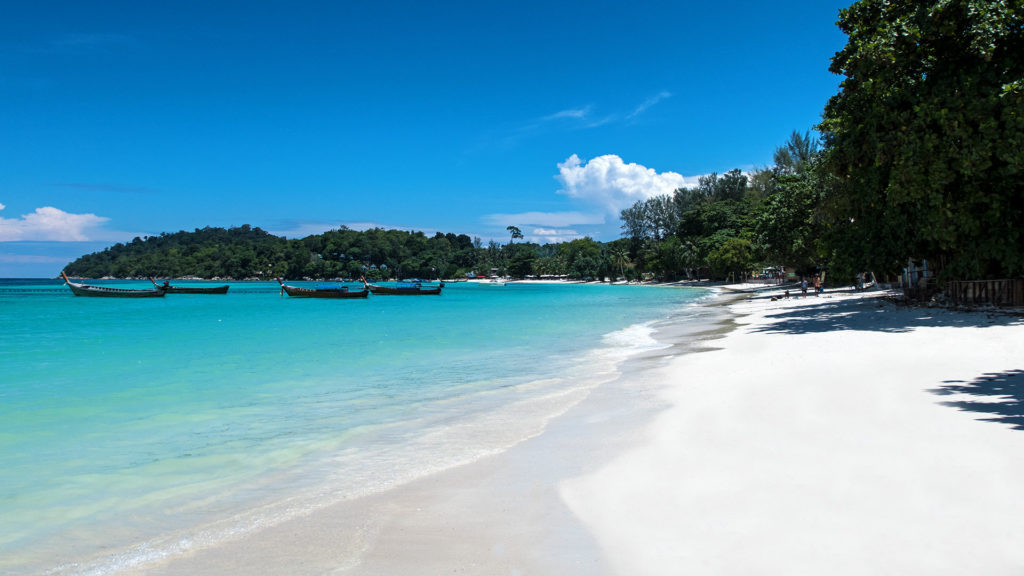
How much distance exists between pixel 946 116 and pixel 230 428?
1686cm

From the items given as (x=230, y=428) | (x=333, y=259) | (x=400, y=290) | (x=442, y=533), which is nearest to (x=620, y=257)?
(x=400, y=290)

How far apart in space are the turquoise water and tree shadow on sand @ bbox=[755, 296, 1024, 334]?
4765 mm

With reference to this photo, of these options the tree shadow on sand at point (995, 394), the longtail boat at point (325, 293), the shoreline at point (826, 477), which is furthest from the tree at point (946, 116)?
the longtail boat at point (325, 293)

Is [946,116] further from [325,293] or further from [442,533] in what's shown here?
[325,293]

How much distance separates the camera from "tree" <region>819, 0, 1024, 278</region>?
46.0 feet

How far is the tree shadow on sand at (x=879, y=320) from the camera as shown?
1480 cm

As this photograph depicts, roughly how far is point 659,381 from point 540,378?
2.71m

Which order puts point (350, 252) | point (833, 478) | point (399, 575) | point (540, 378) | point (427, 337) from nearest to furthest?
point (399, 575)
point (833, 478)
point (540, 378)
point (427, 337)
point (350, 252)

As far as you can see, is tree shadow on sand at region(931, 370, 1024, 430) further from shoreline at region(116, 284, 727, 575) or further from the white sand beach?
shoreline at region(116, 284, 727, 575)

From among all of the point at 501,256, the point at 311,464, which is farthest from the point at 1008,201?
the point at 501,256

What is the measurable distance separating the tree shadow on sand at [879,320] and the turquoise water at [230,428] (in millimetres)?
4765

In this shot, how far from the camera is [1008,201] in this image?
602 inches

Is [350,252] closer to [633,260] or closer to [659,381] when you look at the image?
[633,260]

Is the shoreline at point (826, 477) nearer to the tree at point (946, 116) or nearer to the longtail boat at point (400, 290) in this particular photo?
the tree at point (946, 116)
